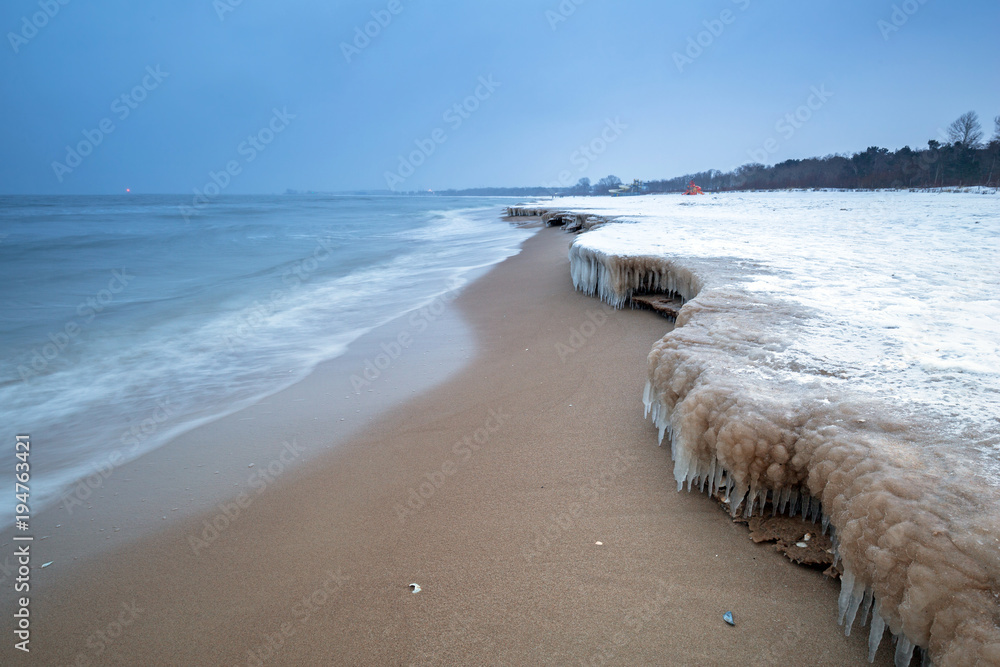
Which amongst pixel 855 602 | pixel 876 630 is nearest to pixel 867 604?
pixel 855 602

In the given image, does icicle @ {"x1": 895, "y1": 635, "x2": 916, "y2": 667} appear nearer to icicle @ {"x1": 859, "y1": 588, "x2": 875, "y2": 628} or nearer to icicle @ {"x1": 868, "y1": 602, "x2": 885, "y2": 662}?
icicle @ {"x1": 868, "y1": 602, "x2": 885, "y2": 662}

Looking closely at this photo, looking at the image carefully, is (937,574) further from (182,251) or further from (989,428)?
(182,251)

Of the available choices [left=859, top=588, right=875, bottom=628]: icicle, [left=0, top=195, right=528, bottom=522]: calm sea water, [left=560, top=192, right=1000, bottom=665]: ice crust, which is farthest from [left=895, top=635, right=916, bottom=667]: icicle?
[left=0, top=195, right=528, bottom=522]: calm sea water

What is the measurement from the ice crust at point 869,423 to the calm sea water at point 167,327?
15.9ft

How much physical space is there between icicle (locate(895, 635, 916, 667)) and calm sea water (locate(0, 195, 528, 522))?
5369mm

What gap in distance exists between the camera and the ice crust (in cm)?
161

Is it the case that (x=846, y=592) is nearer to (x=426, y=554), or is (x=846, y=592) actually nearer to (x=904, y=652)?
(x=904, y=652)

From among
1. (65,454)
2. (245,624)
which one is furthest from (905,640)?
(65,454)

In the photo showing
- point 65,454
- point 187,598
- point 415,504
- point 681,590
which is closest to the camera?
point 681,590

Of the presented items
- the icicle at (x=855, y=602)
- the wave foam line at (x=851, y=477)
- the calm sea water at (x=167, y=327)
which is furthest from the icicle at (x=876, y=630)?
the calm sea water at (x=167, y=327)

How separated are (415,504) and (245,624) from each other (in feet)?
3.70

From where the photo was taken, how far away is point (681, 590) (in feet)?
7.61

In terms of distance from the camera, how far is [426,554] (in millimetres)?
2705

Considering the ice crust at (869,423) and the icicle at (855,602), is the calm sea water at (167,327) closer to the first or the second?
the ice crust at (869,423)
